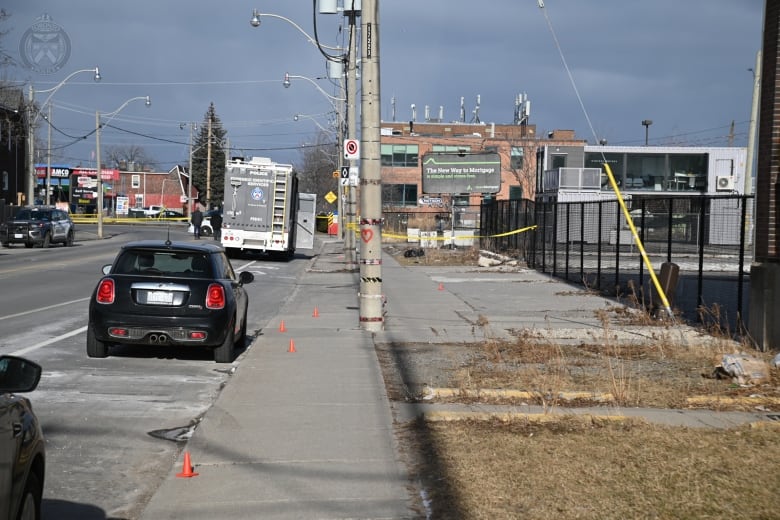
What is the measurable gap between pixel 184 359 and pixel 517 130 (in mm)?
97197

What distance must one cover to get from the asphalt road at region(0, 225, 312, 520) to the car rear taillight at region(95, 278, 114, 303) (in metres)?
0.82

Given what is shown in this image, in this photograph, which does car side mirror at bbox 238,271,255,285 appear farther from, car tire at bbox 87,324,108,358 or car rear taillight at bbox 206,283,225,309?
car tire at bbox 87,324,108,358

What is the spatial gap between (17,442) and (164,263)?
26.4 feet

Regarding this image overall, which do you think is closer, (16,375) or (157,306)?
(16,375)

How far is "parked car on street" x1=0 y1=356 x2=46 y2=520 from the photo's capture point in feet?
12.7

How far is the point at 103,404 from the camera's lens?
29.9 feet

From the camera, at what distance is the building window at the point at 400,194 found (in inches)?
3172

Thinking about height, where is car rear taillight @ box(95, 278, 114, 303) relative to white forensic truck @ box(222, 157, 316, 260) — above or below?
below

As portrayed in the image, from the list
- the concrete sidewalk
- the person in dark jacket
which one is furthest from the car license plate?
the person in dark jacket

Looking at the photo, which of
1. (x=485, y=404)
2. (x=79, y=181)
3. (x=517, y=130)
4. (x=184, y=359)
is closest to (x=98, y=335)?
(x=184, y=359)

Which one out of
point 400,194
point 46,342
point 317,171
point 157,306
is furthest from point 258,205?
point 317,171

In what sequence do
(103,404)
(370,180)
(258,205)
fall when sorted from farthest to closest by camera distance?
(258,205) → (370,180) → (103,404)

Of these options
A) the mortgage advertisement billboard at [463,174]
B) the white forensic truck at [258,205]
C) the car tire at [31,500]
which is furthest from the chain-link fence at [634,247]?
the car tire at [31,500]

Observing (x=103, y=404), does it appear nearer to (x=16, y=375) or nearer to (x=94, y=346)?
(x=94, y=346)
